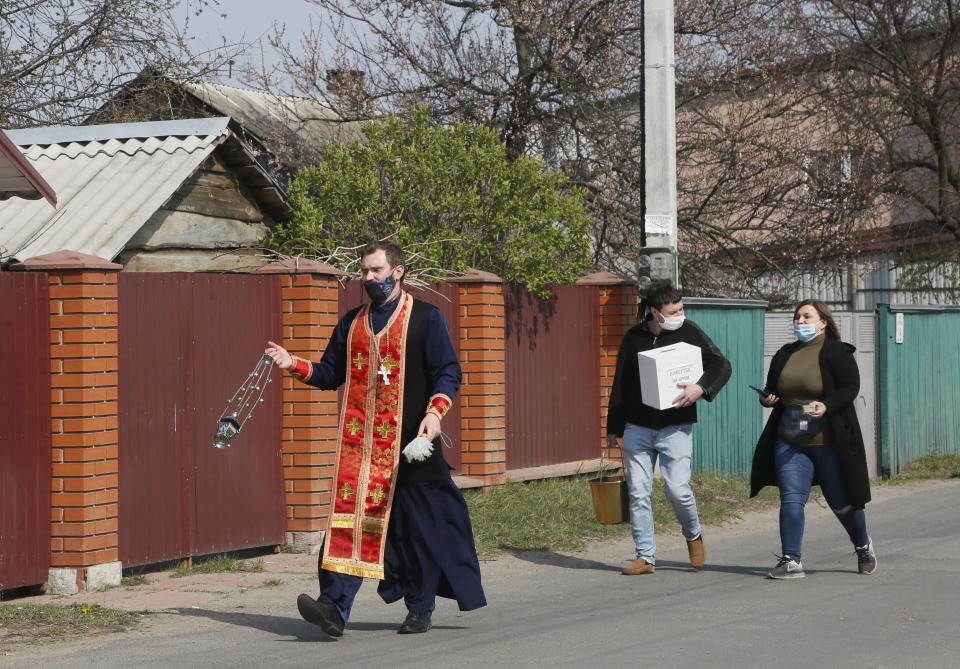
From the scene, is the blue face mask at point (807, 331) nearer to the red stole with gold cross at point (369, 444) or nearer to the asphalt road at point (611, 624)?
the asphalt road at point (611, 624)

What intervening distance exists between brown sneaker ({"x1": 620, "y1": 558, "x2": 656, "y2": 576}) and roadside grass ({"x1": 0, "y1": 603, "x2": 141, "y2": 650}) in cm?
327

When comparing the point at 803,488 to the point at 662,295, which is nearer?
the point at 803,488

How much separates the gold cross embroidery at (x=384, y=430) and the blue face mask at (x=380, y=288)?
61 centimetres

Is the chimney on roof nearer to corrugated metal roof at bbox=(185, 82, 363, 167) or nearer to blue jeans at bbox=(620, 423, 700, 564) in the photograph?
corrugated metal roof at bbox=(185, 82, 363, 167)

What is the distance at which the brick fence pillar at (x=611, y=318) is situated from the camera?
14.4 m

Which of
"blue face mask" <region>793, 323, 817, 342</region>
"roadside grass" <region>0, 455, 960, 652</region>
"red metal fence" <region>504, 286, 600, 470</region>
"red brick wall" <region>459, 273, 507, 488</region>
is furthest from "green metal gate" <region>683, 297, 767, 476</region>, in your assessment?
"blue face mask" <region>793, 323, 817, 342</region>

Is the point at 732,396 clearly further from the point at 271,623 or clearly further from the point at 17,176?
the point at 271,623

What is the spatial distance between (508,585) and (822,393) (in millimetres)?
2348

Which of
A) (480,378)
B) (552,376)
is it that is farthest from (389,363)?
(552,376)

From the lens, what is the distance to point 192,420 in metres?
9.42

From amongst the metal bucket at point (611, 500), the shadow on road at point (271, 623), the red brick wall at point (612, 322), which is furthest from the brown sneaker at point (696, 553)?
the red brick wall at point (612, 322)

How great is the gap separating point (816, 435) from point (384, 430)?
3.26m

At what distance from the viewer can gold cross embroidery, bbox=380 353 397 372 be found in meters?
7.23

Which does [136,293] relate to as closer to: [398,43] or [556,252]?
[556,252]
